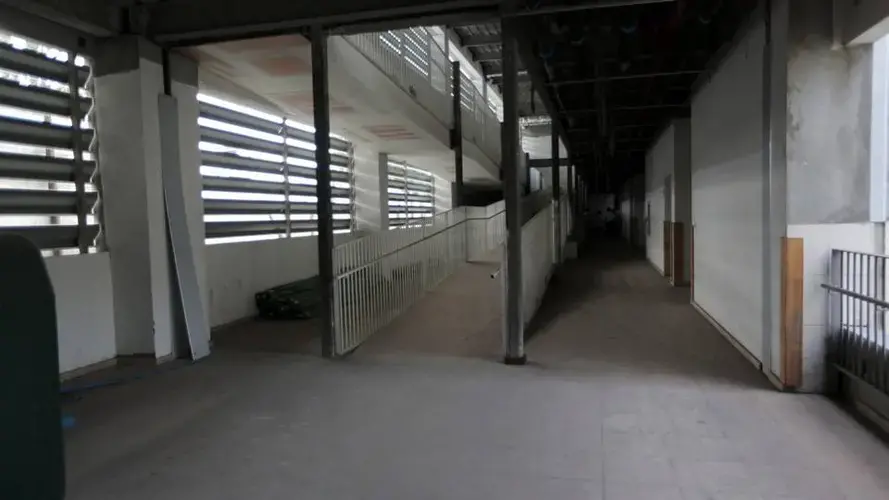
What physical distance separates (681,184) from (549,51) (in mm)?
4648

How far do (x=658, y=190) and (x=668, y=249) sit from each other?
6.92 ft

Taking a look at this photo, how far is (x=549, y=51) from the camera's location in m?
6.93

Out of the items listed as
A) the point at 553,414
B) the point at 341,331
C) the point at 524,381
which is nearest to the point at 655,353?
the point at 524,381

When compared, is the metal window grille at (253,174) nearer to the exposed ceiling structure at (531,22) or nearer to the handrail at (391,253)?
the exposed ceiling structure at (531,22)

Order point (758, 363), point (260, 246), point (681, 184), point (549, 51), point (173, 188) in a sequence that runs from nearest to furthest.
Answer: point (758, 363)
point (173, 188)
point (549, 51)
point (260, 246)
point (681, 184)

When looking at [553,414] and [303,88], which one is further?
[303,88]

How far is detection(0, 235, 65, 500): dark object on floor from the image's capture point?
212cm

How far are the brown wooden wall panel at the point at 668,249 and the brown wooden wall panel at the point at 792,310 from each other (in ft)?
22.4

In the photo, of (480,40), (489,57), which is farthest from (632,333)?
(489,57)

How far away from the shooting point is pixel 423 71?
38.4 feet

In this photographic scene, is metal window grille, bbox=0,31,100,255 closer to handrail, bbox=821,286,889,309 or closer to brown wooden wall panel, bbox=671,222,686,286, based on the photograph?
handrail, bbox=821,286,889,309

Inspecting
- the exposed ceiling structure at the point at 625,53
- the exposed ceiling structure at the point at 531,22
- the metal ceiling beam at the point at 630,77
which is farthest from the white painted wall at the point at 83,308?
the metal ceiling beam at the point at 630,77

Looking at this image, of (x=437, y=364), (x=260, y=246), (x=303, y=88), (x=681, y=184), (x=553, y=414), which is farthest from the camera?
(x=681, y=184)

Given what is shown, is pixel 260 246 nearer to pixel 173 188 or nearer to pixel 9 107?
pixel 173 188
